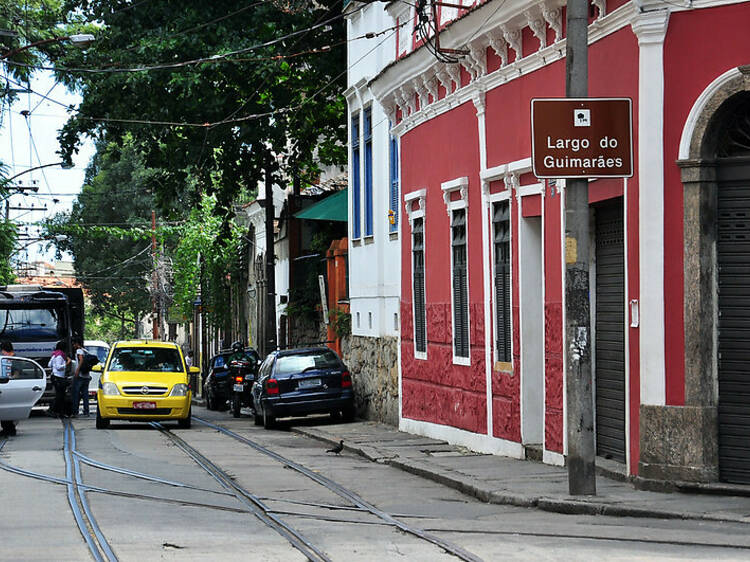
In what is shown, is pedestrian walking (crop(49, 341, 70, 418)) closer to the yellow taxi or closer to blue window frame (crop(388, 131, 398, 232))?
the yellow taxi

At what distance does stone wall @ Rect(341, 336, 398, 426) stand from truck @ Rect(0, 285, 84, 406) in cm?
783

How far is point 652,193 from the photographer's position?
45.1 ft

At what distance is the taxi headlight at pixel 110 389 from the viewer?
86.9ft

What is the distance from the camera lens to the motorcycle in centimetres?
3484

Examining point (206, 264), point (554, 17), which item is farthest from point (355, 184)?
point (206, 264)

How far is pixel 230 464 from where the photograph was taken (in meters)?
18.5

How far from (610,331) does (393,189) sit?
36.9 feet

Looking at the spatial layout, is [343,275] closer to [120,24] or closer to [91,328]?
[120,24]

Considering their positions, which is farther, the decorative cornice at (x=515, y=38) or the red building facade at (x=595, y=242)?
the decorative cornice at (x=515, y=38)

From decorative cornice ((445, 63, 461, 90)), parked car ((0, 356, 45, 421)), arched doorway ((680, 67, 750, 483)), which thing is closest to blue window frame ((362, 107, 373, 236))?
parked car ((0, 356, 45, 421))

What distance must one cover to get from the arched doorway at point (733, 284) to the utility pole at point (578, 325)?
4.39 feet

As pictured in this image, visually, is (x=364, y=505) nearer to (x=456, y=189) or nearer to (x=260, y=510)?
(x=260, y=510)

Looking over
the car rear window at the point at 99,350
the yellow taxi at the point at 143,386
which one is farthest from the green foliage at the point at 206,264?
the yellow taxi at the point at 143,386

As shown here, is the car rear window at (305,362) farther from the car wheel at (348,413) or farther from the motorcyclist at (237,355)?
the motorcyclist at (237,355)
